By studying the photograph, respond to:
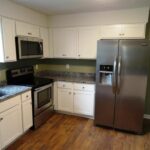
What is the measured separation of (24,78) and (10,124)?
1255mm

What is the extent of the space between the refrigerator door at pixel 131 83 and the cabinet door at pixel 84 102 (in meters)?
0.65

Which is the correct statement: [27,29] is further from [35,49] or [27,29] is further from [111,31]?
[111,31]

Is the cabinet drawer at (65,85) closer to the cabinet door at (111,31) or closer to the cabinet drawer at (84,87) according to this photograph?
the cabinet drawer at (84,87)

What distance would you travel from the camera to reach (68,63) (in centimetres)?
404

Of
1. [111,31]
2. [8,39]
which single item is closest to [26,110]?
[8,39]

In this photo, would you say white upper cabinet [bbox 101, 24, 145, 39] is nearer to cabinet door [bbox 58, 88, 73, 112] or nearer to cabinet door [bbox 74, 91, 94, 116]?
cabinet door [bbox 74, 91, 94, 116]

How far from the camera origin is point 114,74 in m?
2.80

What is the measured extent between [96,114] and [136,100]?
857 mm

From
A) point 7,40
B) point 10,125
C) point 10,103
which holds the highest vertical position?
point 7,40

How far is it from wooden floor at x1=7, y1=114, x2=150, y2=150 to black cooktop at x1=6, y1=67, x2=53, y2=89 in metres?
0.93

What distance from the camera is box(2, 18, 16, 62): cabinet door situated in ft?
8.36

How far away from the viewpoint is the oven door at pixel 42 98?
2.98 meters

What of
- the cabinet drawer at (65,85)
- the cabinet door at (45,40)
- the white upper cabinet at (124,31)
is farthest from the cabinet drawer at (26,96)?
the white upper cabinet at (124,31)

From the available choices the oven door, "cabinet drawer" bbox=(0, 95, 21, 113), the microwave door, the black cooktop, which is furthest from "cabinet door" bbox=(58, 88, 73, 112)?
"cabinet drawer" bbox=(0, 95, 21, 113)
